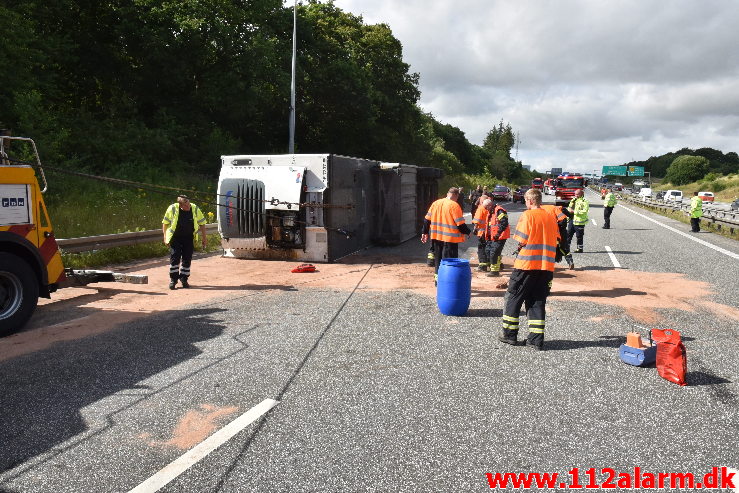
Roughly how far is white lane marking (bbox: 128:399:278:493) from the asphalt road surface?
0.02 m

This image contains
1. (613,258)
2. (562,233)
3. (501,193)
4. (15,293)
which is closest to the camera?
(15,293)

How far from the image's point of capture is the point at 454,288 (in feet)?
25.7

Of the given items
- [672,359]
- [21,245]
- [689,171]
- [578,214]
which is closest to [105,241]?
[21,245]

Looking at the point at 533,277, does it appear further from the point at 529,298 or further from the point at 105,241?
the point at 105,241

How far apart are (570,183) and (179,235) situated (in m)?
37.5

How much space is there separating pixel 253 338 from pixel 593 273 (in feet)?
26.9

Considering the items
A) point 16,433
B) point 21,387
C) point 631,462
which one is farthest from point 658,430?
point 21,387

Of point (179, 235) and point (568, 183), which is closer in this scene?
point (179, 235)

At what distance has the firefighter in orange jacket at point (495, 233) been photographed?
10.8 m

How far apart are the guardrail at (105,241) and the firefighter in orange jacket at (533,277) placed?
25.7 feet

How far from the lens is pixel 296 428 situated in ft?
13.6

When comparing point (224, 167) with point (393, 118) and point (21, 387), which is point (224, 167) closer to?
point (21, 387)

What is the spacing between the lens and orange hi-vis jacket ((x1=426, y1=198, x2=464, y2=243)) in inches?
367

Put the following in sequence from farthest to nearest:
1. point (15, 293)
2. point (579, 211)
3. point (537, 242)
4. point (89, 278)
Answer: point (579, 211), point (89, 278), point (15, 293), point (537, 242)
